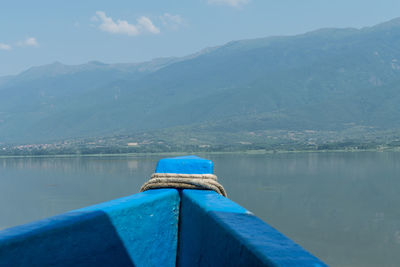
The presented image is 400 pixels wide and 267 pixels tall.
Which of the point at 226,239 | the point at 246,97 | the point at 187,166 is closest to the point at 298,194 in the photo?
the point at 187,166

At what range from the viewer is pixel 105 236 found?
5.14 feet

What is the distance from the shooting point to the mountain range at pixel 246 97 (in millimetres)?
85250

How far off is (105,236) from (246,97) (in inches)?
4406

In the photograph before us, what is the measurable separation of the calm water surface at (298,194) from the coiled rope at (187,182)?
46.7 ft

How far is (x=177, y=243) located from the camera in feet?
6.25

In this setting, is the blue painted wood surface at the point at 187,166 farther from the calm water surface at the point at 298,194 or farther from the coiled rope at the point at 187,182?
the calm water surface at the point at 298,194

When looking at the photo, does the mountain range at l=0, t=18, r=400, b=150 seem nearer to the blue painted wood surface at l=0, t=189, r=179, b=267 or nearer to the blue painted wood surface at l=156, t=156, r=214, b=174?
the blue painted wood surface at l=156, t=156, r=214, b=174

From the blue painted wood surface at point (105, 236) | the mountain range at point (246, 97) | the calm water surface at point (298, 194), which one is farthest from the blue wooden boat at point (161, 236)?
the mountain range at point (246, 97)

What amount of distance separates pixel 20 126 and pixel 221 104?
2274 inches

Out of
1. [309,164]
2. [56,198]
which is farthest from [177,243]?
[309,164]

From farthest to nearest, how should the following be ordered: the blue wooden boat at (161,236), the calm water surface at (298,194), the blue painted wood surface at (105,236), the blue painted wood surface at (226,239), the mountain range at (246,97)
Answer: the mountain range at (246,97), the calm water surface at (298,194), the blue painted wood surface at (105,236), the blue wooden boat at (161,236), the blue painted wood surface at (226,239)

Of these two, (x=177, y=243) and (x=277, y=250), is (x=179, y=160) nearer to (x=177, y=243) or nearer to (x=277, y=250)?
(x=177, y=243)

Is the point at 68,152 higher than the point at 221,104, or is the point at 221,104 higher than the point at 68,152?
the point at 221,104

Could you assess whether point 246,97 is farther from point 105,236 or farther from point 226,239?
point 226,239
